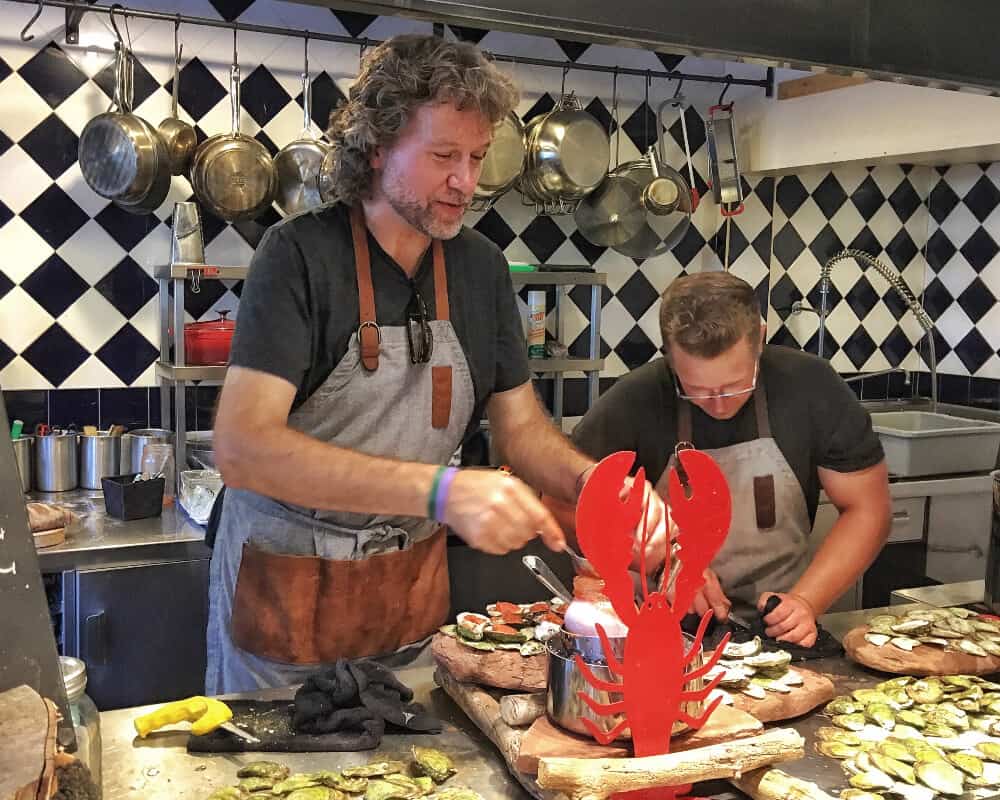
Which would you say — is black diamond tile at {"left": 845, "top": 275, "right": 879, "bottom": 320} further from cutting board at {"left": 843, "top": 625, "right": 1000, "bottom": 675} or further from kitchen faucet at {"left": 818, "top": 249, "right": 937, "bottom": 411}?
cutting board at {"left": 843, "top": 625, "right": 1000, "bottom": 675}

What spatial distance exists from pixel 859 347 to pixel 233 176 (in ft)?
8.64

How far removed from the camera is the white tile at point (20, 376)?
3100 mm

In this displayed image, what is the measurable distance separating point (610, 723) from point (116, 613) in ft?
5.69

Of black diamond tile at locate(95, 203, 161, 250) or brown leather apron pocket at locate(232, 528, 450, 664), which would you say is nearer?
brown leather apron pocket at locate(232, 528, 450, 664)

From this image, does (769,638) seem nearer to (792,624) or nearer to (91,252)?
(792,624)

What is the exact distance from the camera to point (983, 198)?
418cm

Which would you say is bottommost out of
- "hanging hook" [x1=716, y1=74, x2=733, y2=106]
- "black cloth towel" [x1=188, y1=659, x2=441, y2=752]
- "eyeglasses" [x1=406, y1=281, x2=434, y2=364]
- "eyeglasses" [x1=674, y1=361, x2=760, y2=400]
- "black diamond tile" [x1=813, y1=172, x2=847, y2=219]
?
"black cloth towel" [x1=188, y1=659, x2=441, y2=752]

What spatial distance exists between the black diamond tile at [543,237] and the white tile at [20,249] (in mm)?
1594

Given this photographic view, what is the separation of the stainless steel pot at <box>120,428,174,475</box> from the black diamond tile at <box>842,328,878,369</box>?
272cm

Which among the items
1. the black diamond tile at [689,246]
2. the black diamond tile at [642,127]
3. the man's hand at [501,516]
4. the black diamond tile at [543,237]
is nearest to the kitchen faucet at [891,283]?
the black diamond tile at [689,246]

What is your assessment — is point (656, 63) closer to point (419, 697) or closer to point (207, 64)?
point (207, 64)

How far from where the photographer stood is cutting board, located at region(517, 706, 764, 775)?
4.14 feet

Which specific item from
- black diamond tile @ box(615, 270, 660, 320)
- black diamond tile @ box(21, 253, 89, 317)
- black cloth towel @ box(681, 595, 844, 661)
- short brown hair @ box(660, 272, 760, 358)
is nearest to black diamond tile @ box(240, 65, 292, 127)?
black diamond tile @ box(21, 253, 89, 317)

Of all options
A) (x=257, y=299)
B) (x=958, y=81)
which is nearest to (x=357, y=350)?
(x=257, y=299)
